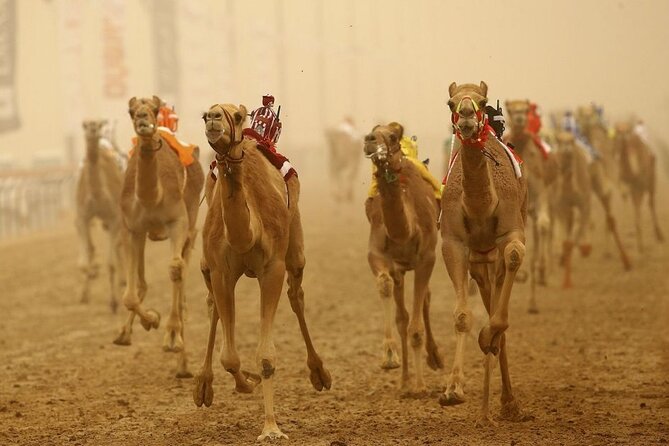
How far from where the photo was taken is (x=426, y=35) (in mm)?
37250

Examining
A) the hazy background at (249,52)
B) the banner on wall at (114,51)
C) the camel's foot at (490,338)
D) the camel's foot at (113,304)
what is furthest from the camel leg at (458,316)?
the banner on wall at (114,51)

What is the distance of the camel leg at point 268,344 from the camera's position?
8.52 metres

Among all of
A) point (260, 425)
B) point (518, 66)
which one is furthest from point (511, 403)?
point (518, 66)

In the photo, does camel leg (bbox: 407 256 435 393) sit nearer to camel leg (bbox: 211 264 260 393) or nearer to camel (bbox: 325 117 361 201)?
camel leg (bbox: 211 264 260 393)

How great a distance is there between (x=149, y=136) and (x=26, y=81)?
103ft

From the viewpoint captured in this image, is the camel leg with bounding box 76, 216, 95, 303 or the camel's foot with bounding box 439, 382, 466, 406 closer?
the camel's foot with bounding box 439, 382, 466, 406

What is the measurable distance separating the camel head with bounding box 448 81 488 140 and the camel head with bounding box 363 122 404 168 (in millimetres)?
982

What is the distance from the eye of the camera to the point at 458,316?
349 inches

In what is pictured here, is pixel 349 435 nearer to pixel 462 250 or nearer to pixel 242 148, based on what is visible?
pixel 462 250

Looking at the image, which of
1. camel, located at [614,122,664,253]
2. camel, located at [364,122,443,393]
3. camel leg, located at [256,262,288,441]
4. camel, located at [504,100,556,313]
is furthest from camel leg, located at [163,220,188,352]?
camel, located at [614,122,664,253]

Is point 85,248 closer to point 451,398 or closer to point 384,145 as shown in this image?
point 384,145

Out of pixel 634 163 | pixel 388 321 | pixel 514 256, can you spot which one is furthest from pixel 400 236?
pixel 634 163

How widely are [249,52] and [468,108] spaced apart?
3923 centimetres

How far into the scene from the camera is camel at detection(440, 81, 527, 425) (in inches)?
340
